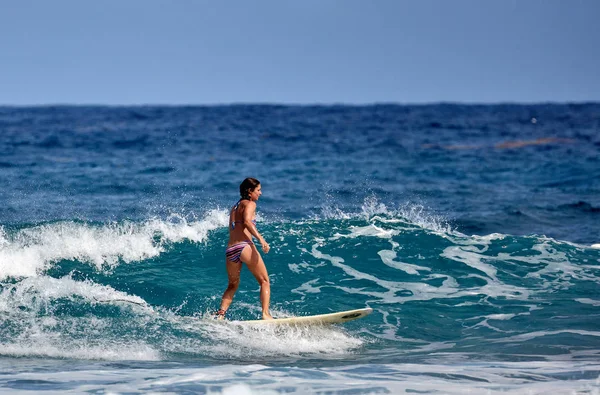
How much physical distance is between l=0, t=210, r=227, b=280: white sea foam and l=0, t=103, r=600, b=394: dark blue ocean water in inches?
1.4

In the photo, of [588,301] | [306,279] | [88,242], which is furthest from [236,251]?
[588,301]

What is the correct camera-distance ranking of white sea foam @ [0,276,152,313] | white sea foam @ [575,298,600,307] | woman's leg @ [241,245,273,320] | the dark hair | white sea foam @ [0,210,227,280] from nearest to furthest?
the dark hair
woman's leg @ [241,245,273,320]
white sea foam @ [0,276,152,313]
white sea foam @ [575,298,600,307]
white sea foam @ [0,210,227,280]

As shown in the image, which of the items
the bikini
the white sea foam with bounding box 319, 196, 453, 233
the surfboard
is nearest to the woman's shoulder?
the bikini

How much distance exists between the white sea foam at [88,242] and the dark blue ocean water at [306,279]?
0.12ft

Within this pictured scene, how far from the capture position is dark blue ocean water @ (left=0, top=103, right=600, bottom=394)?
7.88 m

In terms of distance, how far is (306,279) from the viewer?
12.2 metres

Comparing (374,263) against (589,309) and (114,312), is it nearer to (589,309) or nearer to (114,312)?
(589,309)

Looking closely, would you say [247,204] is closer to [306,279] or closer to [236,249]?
[236,249]

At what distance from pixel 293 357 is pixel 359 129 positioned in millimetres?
33340

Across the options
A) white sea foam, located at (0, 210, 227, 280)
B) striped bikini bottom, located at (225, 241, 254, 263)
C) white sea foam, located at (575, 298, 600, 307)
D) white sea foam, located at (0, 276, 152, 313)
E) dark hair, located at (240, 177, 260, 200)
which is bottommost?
white sea foam, located at (575, 298, 600, 307)

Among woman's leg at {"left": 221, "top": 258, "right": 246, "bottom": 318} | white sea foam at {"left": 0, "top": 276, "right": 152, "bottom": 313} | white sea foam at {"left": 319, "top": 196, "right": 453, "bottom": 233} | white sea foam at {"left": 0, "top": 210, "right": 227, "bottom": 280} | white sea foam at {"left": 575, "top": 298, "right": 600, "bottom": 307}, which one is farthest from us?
white sea foam at {"left": 319, "top": 196, "right": 453, "bottom": 233}

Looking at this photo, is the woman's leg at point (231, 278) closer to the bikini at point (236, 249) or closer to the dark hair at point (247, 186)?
the bikini at point (236, 249)

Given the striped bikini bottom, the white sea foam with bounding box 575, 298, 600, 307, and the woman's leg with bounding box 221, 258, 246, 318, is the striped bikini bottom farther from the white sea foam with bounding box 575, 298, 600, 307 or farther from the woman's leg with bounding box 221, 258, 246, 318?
the white sea foam with bounding box 575, 298, 600, 307

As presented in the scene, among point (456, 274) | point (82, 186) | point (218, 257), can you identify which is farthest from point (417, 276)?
point (82, 186)
